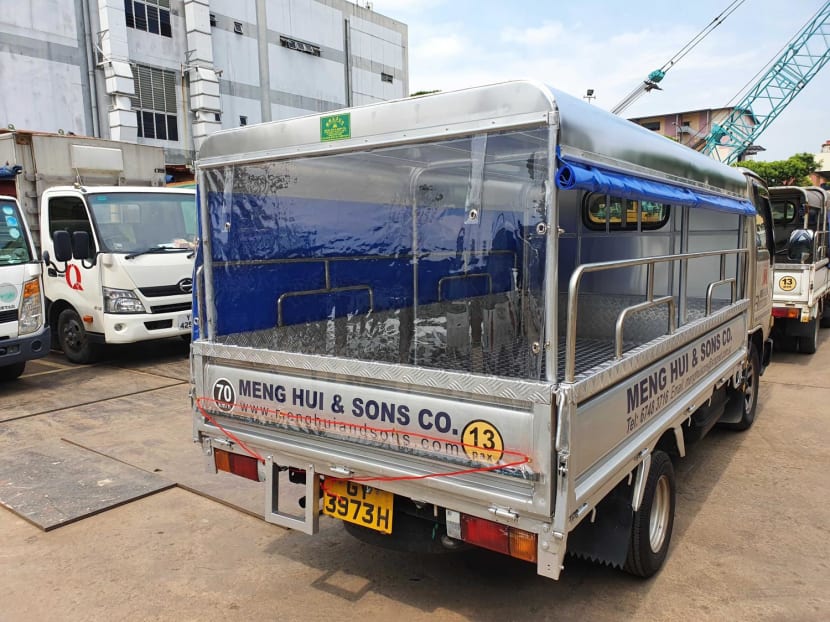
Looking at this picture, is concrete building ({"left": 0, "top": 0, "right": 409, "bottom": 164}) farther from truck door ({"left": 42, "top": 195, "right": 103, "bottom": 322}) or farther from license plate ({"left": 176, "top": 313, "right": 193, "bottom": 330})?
license plate ({"left": 176, "top": 313, "right": 193, "bottom": 330})

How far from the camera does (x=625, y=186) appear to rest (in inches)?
98.9

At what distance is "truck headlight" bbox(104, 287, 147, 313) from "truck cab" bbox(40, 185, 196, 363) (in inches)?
0.4

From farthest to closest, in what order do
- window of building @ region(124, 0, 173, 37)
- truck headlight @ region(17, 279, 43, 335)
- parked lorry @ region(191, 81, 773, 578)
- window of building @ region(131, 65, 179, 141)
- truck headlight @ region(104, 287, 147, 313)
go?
window of building @ region(131, 65, 179, 141), window of building @ region(124, 0, 173, 37), truck headlight @ region(104, 287, 147, 313), truck headlight @ region(17, 279, 43, 335), parked lorry @ region(191, 81, 773, 578)

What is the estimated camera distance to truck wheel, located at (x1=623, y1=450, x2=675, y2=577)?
116 inches

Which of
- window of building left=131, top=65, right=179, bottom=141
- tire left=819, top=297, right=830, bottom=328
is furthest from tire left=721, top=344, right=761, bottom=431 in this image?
window of building left=131, top=65, right=179, bottom=141

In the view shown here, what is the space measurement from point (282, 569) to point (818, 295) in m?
8.69

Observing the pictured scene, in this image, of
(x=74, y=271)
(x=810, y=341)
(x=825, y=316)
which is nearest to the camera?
(x=74, y=271)

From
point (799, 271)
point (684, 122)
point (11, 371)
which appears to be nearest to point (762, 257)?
point (799, 271)

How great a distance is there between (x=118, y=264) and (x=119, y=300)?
1.41 feet

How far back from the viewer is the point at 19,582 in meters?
3.22

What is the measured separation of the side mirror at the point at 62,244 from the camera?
716 cm

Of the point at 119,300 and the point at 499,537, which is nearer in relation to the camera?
the point at 499,537

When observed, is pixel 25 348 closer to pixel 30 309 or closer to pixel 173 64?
pixel 30 309

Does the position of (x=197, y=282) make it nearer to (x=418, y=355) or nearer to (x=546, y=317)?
(x=418, y=355)
